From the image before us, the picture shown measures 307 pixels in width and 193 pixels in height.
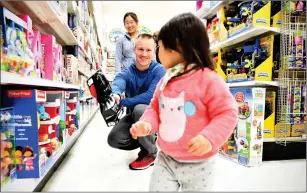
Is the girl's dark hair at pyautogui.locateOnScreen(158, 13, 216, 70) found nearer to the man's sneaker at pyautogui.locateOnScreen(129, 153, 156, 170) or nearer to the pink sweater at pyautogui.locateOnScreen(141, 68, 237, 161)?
A: the pink sweater at pyautogui.locateOnScreen(141, 68, 237, 161)

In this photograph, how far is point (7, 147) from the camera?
0.86 m

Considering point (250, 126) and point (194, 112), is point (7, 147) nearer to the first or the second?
point (194, 112)

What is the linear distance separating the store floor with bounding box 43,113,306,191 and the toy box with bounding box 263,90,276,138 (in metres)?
0.22

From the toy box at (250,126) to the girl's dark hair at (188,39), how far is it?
0.99 meters

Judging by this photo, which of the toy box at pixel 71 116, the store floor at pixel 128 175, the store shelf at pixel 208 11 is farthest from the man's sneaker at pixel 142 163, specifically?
the store shelf at pixel 208 11

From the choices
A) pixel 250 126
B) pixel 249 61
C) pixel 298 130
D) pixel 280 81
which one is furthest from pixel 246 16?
pixel 298 130

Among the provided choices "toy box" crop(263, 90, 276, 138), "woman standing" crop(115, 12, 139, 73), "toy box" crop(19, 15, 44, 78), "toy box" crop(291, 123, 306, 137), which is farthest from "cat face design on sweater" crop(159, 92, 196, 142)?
"woman standing" crop(115, 12, 139, 73)

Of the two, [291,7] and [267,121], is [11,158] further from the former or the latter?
[291,7]

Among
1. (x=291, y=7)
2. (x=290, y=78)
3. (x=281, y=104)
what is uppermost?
(x=291, y=7)

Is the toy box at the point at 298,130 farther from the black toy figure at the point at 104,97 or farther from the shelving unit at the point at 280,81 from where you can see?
the black toy figure at the point at 104,97

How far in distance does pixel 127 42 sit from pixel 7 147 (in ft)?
6.47

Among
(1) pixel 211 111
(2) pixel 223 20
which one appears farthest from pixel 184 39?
(2) pixel 223 20

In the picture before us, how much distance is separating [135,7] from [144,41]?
6807 mm

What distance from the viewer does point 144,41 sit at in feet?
5.09
